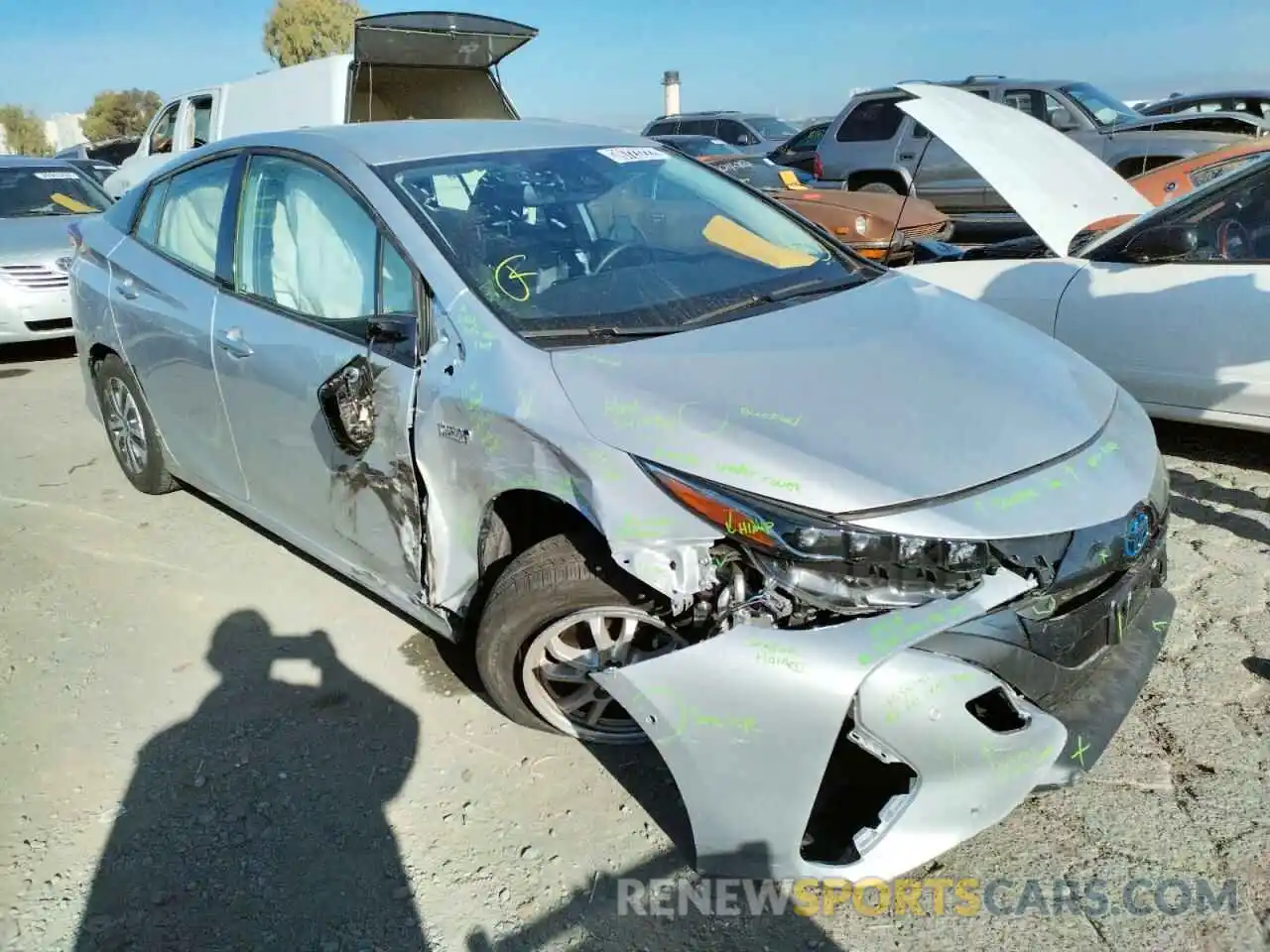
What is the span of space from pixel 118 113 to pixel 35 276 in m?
Result: 48.4

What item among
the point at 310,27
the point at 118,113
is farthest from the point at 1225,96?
the point at 118,113

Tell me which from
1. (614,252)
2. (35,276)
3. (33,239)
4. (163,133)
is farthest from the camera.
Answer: (163,133)

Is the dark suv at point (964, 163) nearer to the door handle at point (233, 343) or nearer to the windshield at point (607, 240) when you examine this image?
the windshield at point (607, 240)

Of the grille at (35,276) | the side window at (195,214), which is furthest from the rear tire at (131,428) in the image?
the grille at (35,276)

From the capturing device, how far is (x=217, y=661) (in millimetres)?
3326

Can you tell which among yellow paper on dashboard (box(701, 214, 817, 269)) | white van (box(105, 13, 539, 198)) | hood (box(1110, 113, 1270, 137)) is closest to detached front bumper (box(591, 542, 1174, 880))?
yellow paper on dashboard (box(701, 214, 817, 269))

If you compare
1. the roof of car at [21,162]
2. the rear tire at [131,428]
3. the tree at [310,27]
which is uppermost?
the tree at [310,27]

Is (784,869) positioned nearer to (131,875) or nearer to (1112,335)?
(131,875)

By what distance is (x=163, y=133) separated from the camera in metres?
11.3

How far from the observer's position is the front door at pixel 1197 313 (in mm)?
3951

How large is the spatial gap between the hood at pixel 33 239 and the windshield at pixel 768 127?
12173 millimetres

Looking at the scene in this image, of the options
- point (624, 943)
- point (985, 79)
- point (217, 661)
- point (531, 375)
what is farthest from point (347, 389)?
point (985, 79)

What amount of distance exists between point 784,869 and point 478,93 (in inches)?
266

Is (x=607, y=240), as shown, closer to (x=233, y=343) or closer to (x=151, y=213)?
(x=233, y=343)
